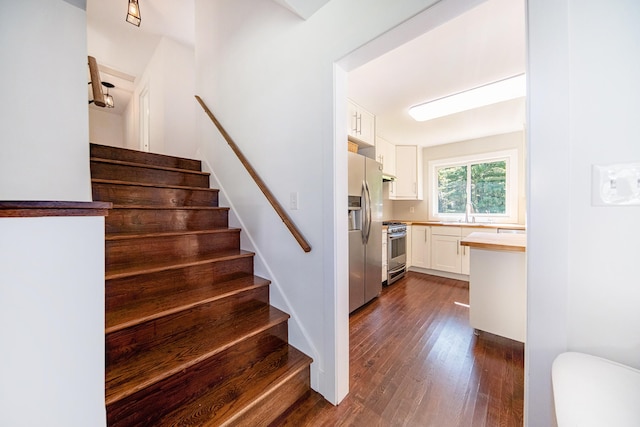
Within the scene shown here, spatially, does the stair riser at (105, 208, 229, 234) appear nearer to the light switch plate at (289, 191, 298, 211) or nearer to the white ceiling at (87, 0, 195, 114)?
the light switch plate at (289, 191, 298, 211)

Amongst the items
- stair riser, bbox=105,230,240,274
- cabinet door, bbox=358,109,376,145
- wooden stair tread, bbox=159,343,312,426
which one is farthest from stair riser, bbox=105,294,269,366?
cabinet door, bbox=358,109,376,145

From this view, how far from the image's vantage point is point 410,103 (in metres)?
3.04

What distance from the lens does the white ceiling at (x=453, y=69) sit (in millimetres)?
1747

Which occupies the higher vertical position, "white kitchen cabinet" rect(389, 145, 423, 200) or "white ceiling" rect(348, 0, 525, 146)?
"white ceiling" rect(348, 0, 525, 146)

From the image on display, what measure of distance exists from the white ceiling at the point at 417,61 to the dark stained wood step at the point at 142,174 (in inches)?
80.3

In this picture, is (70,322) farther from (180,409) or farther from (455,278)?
(455,278)

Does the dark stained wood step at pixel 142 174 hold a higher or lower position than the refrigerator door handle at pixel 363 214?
higher

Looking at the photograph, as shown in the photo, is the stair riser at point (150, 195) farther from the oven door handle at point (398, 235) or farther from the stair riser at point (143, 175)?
the oven door handle at point (398, 235)

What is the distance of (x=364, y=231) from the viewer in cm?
284

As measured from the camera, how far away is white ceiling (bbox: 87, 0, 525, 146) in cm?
183

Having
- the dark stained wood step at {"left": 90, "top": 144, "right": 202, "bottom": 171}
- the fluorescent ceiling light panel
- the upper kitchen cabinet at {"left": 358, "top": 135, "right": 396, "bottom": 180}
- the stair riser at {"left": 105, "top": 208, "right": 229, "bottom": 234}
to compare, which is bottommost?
the stair riser at {"left": 105, "top": 208, "right": 229, "bottom": 234}

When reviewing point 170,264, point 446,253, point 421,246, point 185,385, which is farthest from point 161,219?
point 446,253

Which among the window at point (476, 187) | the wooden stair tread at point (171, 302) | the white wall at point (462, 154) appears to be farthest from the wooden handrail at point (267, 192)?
the window at point (476, 187)

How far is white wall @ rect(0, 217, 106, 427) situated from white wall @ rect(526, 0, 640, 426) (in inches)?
61.3
